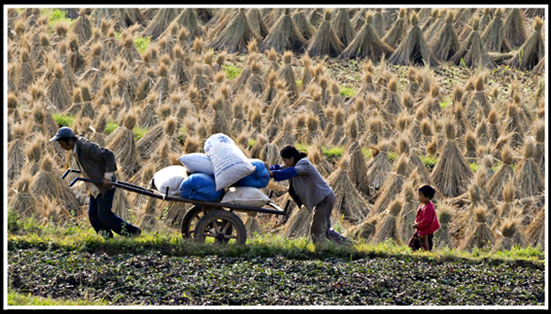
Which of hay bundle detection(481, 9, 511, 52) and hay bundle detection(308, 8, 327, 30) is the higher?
hay bundle detection(308, 8, 327, 30)

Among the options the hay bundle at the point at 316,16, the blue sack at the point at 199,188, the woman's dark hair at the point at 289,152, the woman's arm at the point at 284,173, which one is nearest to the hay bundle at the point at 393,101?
the hay bundle at the point at 316,16

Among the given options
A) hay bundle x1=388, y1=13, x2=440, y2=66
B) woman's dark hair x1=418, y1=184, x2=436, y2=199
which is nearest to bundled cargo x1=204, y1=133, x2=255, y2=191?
woman's dark hair x1=418, y1=184, x2=436, y2=199

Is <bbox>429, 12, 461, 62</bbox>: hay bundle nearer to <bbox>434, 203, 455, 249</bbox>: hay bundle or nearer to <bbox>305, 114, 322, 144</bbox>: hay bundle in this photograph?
<bbox>305, 114, 322, 144</bbox>: hay bundle

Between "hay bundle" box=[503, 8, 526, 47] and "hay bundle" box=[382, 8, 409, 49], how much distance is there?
2.13 m

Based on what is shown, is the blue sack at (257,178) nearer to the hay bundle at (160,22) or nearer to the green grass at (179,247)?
the green grass at (179,247)

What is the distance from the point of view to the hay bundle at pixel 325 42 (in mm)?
17594

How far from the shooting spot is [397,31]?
704 inches

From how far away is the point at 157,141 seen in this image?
41.5 feet

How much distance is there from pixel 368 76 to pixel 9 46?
Answer: 6857 mm

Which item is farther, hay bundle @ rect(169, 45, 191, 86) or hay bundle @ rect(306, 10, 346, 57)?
hay bundle @ rect(306, 10, 346, 57)

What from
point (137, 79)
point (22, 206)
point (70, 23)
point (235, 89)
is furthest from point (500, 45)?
point (22, 206)

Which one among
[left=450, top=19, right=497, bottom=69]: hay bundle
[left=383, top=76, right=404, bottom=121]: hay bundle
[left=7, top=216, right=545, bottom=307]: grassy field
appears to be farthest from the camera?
[left=450, top=19, right=497, bottom=69]: hay bundle

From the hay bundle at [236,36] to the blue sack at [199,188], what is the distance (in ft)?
30.3

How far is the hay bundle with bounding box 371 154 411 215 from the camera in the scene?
1095 centimetres
